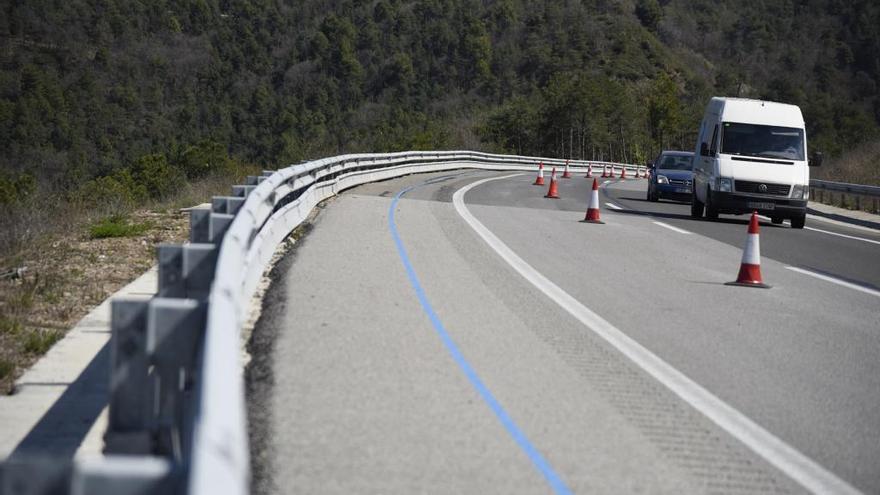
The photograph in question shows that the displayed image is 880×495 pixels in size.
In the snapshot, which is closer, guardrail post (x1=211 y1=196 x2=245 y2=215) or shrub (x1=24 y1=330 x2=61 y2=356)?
shrub (x1=24 y1=330 x2=61 y2=356)

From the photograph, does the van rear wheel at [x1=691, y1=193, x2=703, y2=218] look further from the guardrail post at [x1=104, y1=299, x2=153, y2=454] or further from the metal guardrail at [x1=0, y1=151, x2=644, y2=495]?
the guardrail post at [x1=104, y1=299, x2=153, y2=454]

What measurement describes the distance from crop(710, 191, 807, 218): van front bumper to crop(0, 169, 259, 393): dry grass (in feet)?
34.3

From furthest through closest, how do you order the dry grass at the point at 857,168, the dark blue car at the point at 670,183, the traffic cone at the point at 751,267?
1. the dry grass at the point at 857,168
2. the dark blue car at the point at 670,183
3. the traffic cone at the point at 751,267

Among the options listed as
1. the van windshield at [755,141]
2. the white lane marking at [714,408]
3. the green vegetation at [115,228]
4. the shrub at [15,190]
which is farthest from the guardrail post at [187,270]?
the van windshield at [755,141]

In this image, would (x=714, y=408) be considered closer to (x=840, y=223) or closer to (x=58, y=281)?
(x=58, y=281)

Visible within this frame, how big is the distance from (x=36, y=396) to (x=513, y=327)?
12.3 feet

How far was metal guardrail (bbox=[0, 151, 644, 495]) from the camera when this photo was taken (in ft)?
7.98

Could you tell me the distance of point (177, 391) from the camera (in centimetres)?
437

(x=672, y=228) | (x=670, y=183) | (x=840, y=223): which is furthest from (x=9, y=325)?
(x=670, y=183)

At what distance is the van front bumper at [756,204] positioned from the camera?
891 inches

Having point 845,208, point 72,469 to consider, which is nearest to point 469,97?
point 845,208

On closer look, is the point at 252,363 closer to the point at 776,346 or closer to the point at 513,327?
the point at 513,327

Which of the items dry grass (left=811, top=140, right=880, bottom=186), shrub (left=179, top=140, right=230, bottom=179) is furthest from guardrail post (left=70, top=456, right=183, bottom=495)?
shrub (left=179, top=140, right=230, bottom=179)

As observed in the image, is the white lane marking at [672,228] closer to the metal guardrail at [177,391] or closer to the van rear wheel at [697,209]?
the van rear wheel at [697,209]
